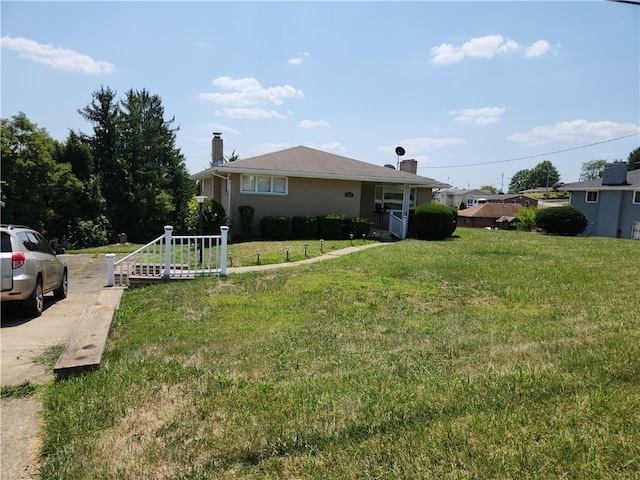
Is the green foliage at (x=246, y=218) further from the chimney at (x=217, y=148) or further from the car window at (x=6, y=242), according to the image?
the car window at (x=6, y=242)

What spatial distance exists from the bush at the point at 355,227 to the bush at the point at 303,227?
4.83 ft

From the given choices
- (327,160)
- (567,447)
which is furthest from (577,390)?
(327,160)

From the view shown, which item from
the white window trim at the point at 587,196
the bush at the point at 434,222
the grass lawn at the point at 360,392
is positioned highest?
the white window trim at the point at 587,196

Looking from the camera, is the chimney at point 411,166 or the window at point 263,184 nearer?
the window at point 263,184

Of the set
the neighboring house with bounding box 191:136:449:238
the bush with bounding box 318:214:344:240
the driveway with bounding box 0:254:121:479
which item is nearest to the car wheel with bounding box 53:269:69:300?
the driveway with bounding box 0:254:121:479

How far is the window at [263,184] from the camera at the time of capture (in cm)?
1745

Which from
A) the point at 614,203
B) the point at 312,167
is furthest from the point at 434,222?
the point at 614,203

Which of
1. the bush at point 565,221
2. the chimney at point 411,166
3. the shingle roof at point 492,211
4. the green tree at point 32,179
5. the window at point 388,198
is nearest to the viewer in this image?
the bush at point 565,221

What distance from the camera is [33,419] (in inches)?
134

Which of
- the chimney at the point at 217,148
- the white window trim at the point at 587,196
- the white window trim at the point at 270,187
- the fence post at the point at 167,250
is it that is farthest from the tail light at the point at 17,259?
the white window trim at the point at 587,196

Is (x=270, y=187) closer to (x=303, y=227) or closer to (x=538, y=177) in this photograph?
(x=303, y=227)

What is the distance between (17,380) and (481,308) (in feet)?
20.2

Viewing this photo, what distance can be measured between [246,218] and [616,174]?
25058mm

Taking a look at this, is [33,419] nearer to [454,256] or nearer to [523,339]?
[523,339]
